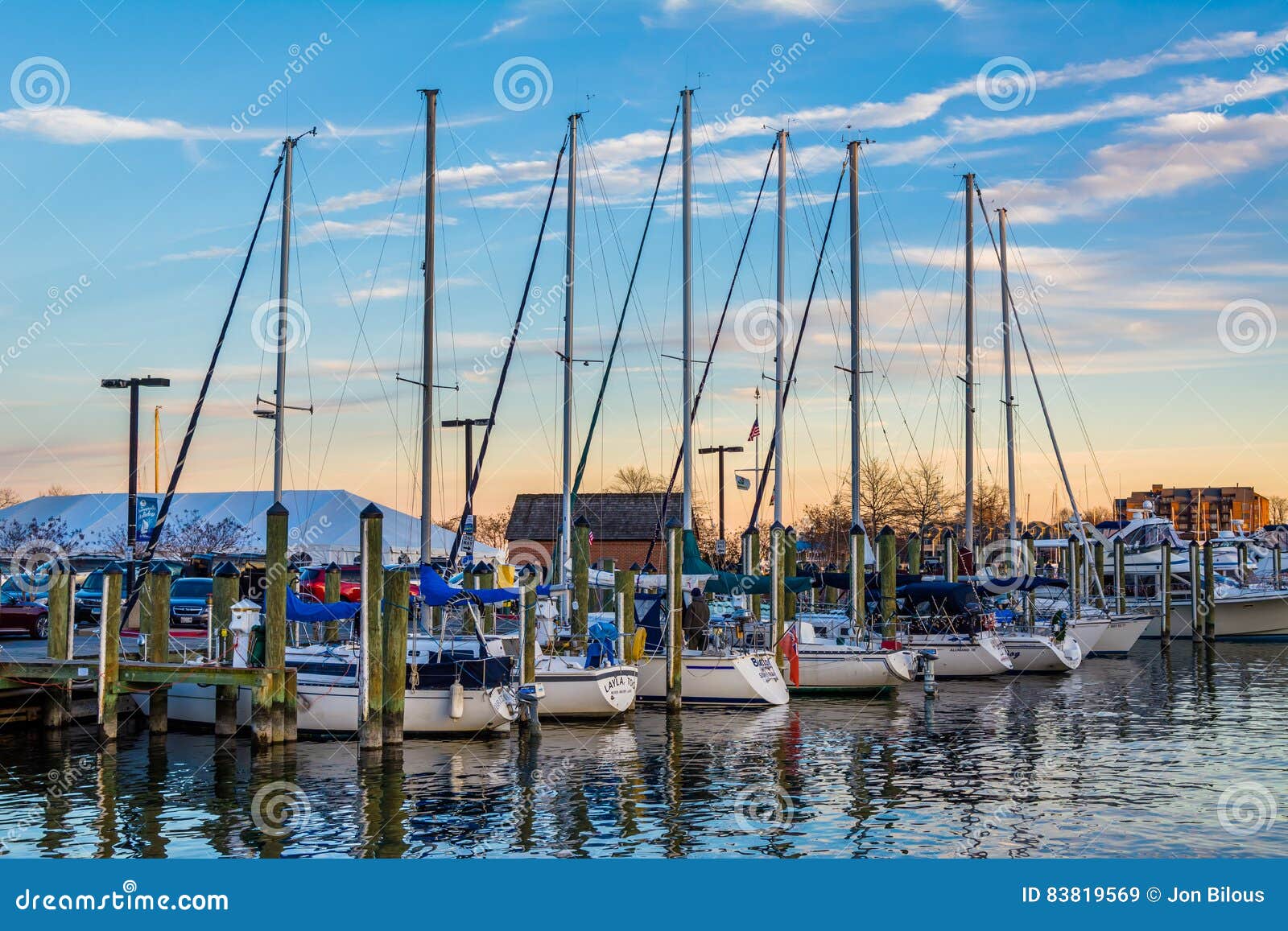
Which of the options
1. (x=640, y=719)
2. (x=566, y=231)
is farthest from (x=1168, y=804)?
(x=566, y=231)

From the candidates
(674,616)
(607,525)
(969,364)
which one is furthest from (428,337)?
(607,525)

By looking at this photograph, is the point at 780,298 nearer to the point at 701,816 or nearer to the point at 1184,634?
the point at 701,816

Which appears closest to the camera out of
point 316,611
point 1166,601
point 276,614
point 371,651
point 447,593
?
point 371,651

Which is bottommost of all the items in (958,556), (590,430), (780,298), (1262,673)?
(1262,673)

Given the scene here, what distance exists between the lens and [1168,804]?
19.2 metres

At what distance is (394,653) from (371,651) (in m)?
0.40

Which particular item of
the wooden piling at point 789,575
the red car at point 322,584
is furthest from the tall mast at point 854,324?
the red car at point 322,584

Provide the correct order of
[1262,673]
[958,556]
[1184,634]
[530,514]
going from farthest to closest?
[530,514] → [1184,634] → [958,556] → [1262,673]

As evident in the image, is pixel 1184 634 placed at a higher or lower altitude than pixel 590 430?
lower

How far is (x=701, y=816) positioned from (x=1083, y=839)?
201 inches

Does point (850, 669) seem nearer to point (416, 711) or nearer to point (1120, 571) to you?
point (416, 711)

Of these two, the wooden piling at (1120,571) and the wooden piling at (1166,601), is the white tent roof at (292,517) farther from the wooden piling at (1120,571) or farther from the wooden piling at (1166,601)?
the wooden piling at (1166,601)

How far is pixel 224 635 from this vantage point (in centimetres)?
2653
